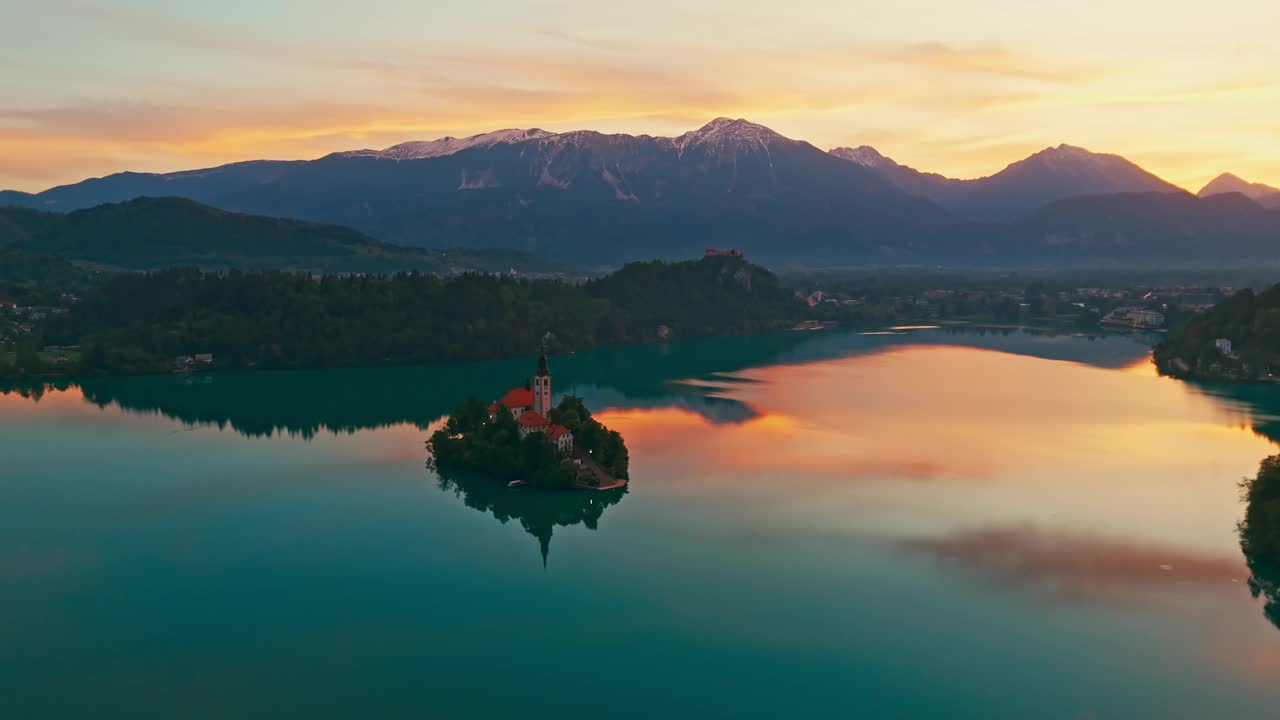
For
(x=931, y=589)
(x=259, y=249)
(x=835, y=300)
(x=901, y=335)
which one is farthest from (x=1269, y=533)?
(x=259, y=249)

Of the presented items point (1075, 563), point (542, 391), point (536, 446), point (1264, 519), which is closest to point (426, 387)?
point (542, 391)

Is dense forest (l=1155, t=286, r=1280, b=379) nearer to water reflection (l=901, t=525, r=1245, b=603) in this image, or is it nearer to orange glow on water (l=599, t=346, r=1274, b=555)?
orange glow on water (l=599, t=346, r=1274, b=555)

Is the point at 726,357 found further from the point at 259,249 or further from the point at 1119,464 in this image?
the point at 259,249

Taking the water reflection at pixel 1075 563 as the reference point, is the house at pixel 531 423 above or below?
above

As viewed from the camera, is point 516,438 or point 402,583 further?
point 516,438

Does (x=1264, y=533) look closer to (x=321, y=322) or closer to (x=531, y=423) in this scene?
(x=531, y=423)

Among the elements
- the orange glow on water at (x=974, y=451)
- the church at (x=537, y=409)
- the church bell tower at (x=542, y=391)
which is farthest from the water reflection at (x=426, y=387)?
the church bell tower at (x=542, y=391)

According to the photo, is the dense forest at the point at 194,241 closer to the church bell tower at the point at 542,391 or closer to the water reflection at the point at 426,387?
the water reflection at the point at 426,387

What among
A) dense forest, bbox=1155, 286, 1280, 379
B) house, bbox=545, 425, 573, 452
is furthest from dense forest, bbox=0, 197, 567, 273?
house, bbox=545, 425, 573, 452
